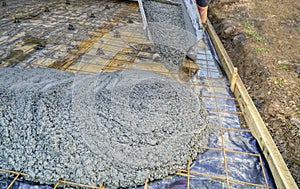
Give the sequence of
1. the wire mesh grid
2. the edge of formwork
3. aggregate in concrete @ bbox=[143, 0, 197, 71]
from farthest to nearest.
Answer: aggregate in concrete @ bbox=[143, 0, 197, 71] < the wire mesh grid < the edge of formwork

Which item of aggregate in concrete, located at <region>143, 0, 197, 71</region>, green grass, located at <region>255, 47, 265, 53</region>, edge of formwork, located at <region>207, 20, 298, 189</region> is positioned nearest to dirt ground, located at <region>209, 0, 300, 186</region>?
green grass, located at <region>255, 47, 265, 53</region>

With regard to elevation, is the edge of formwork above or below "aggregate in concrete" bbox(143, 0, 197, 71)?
below

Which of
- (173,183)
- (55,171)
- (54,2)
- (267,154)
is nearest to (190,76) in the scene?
(267,154)

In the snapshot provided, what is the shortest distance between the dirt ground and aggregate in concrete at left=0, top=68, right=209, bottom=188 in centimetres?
108

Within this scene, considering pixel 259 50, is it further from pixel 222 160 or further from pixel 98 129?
pixel 98 129

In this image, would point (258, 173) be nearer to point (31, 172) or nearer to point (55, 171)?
point (55, 171)

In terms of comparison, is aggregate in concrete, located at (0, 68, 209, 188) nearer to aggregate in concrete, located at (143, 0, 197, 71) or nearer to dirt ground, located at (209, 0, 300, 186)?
aggregate in concrete, located at (143, 0, 197, 71)

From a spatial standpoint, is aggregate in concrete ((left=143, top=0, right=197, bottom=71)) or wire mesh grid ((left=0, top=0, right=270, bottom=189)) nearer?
wire mesh grid ((left=0, top=0, right=270, bottom=189))

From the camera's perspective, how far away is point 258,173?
2.20 meters

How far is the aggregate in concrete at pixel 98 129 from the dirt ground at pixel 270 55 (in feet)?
3.54

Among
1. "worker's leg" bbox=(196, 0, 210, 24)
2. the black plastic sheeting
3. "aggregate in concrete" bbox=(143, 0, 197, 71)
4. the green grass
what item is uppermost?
"worker's leg" bbox=(196, 0, 210, 24)

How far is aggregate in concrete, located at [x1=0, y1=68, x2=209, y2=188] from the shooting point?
2.04 metres

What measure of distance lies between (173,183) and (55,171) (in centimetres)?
101

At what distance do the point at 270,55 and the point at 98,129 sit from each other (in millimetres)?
3616
